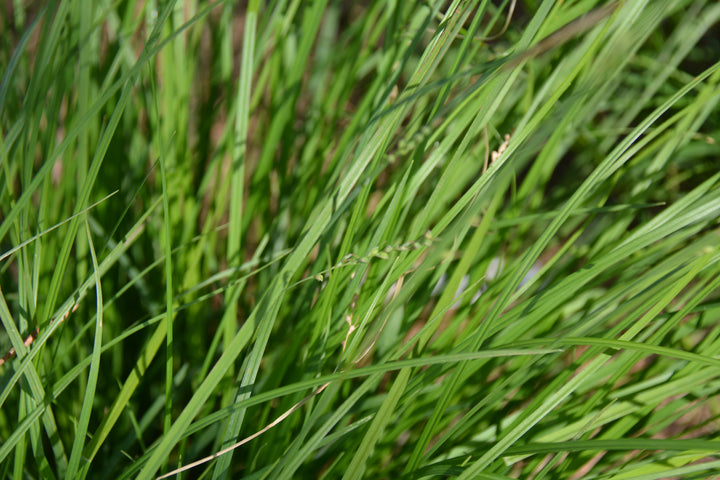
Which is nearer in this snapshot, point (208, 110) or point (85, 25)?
point (85, 25)

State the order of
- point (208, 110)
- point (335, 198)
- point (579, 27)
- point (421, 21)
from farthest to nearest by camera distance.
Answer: point (208, 110) → point (421, 21) → point (335, 198) → point (579, 27)

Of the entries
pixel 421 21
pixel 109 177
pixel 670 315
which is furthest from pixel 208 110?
pixel 670 315

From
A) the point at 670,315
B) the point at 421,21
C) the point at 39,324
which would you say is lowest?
the point at 39,324

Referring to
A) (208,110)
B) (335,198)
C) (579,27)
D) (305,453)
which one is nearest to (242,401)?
(305,453)

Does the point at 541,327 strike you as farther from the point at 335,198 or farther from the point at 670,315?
the point at 335,198

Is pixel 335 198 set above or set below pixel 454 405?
above

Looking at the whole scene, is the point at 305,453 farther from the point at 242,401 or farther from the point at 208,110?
the point at 208,110

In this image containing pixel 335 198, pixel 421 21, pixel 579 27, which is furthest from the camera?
pixel 421 21
